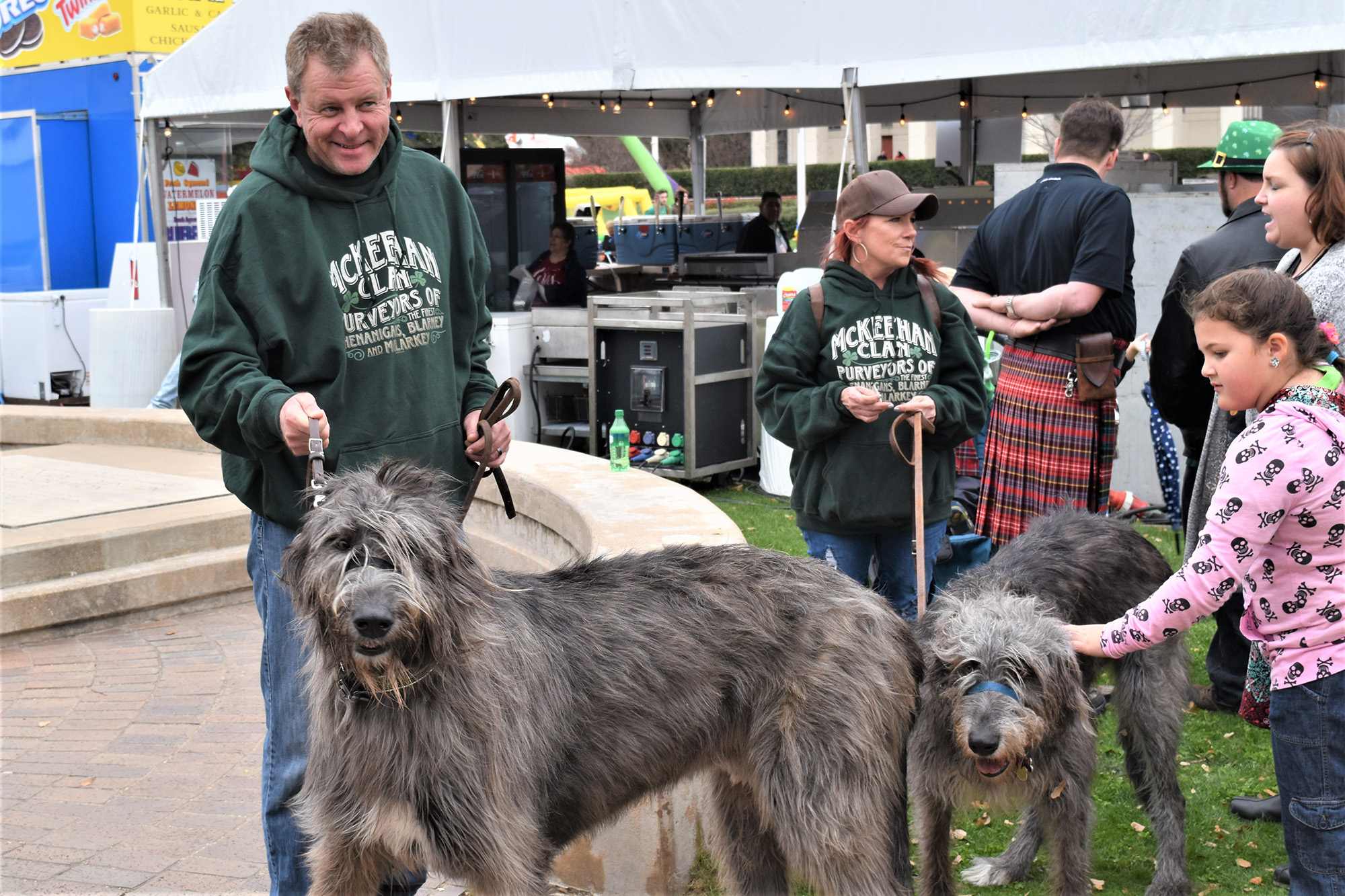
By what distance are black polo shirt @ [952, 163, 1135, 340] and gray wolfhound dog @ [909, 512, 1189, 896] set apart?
1493mm

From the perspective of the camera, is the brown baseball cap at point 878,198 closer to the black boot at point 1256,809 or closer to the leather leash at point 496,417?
the leather leash at point 496,417

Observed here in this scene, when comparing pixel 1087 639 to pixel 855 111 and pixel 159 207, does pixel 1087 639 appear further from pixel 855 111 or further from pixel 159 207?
pixel 159 207

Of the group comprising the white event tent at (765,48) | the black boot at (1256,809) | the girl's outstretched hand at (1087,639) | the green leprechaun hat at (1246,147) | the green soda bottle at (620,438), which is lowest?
the black boot at (1256,809)

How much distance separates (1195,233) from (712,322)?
365cm

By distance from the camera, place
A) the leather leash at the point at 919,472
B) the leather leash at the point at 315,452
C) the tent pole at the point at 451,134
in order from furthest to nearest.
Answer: the tent pole at the point at 451,134
the leather leash at the point at 919,472
the leather leash at the point at 315,452

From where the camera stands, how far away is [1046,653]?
3.06 meters

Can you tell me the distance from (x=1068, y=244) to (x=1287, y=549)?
2.71 m

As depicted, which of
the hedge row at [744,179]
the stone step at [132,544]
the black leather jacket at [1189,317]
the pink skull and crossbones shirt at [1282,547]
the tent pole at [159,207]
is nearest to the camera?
the pink skull and crossbones shirt at [1282,547]

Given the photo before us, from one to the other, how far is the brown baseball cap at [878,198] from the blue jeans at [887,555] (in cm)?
114

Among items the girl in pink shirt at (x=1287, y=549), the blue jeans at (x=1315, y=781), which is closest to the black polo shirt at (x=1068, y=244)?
the girl in pink shirt at (x=1287, y=549)

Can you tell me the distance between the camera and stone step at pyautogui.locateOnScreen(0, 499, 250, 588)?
21.3 ft

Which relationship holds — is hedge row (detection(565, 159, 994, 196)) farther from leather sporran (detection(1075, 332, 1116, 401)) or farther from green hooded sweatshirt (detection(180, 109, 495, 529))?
green hooded sweatshirt (detection(180, 109, 495, 529))

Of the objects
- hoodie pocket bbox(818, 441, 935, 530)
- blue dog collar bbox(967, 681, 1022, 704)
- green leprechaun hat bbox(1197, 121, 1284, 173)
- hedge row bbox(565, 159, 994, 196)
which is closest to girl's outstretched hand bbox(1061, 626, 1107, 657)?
blue dog collar bbox(967, 681, 1022, 704)

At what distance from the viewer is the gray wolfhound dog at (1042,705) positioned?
303 cm
